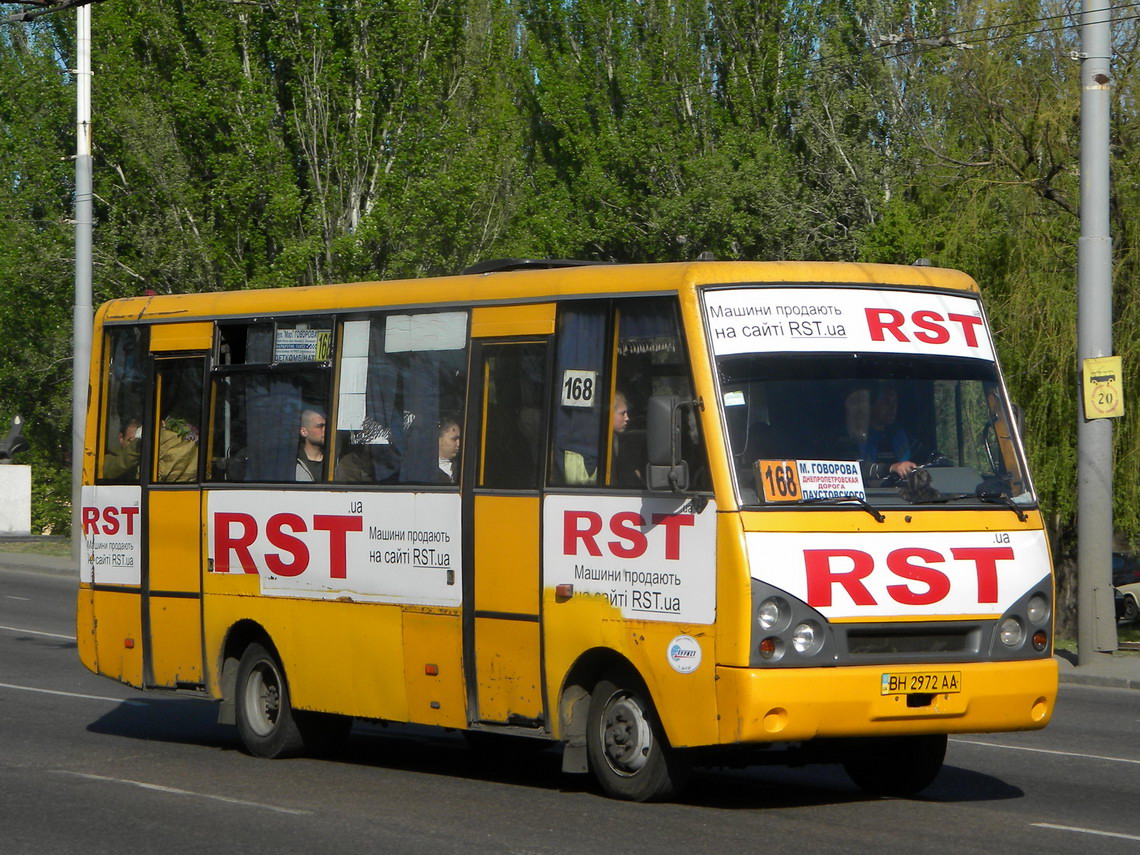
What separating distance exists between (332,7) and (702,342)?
1166 inches

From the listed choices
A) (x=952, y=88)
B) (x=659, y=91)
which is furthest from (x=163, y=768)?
(x=659, y=91)

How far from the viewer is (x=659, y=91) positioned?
45.0 meters

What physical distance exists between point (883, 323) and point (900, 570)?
139cm

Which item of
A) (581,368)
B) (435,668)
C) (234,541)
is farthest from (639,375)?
(234,541)

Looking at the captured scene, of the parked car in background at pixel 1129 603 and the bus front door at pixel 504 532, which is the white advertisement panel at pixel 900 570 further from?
the parked car in background at pixel 1129 603

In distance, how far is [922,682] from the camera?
888 centimetres

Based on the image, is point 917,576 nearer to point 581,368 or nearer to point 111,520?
point 581,368

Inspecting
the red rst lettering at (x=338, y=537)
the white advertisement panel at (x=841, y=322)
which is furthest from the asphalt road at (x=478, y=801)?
the white advertisement panel at (x=841, y=322)

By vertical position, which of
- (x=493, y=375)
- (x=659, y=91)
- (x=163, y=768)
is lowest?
(x=163, y=768)

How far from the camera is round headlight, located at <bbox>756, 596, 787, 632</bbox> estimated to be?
28.4 ft

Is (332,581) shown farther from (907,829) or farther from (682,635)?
(907,829)

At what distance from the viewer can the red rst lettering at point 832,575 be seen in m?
8.73

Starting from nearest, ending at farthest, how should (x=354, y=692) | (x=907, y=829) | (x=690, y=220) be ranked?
(x=907, y=829) → (x=354, y=692) → (x=690, y=220)

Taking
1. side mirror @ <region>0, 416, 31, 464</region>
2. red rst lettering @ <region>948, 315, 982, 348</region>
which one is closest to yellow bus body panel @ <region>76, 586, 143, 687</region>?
red rst lettering @ <region>948, 315, 982, 348</region>
